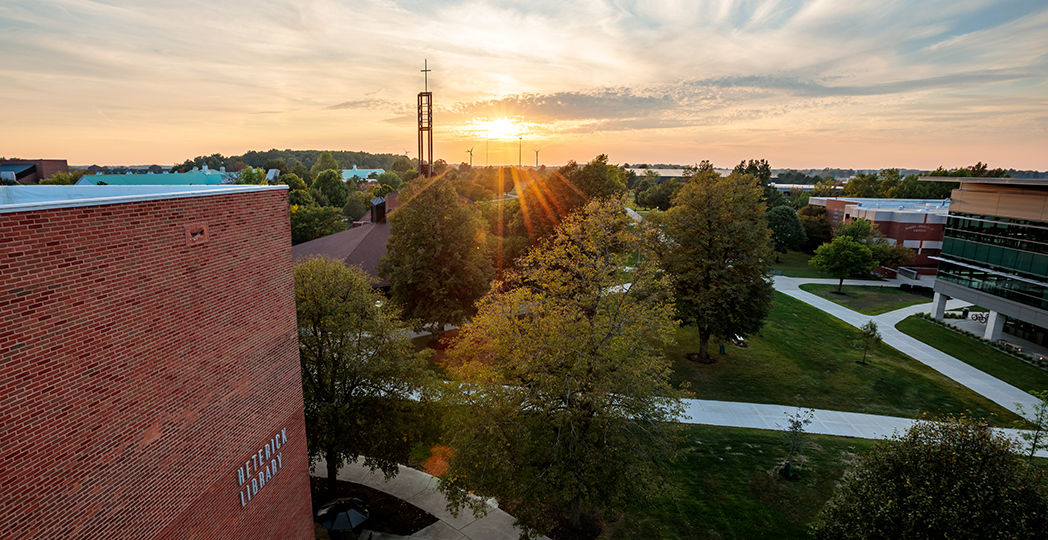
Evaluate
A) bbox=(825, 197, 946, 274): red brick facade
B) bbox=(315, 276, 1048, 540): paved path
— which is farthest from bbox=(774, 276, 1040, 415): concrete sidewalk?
bbox=(825, 197, 946, 274): red brick facade

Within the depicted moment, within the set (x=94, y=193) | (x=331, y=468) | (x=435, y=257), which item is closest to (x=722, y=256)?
(x=435, y=257)

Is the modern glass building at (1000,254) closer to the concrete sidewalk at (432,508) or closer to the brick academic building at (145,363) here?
the concrete sidewalk at (432,508)

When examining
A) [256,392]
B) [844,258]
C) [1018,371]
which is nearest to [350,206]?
[844,258]

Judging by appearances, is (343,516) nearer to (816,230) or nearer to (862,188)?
(816,230)

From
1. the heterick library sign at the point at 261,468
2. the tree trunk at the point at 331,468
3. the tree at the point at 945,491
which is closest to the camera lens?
the tree at the point at 945,491

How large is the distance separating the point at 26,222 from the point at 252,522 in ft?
24.6

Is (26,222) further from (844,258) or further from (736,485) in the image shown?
(844,258)

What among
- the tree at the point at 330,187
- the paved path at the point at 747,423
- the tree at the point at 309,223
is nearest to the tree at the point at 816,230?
the paved path at the point at 747,423

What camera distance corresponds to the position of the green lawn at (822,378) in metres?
24.0

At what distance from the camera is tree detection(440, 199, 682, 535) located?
1291 cm

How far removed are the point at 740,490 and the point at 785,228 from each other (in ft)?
183

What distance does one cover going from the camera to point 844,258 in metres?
47.2

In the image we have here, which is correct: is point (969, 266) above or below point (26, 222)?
below

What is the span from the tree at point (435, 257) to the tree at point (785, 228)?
50.3 m
